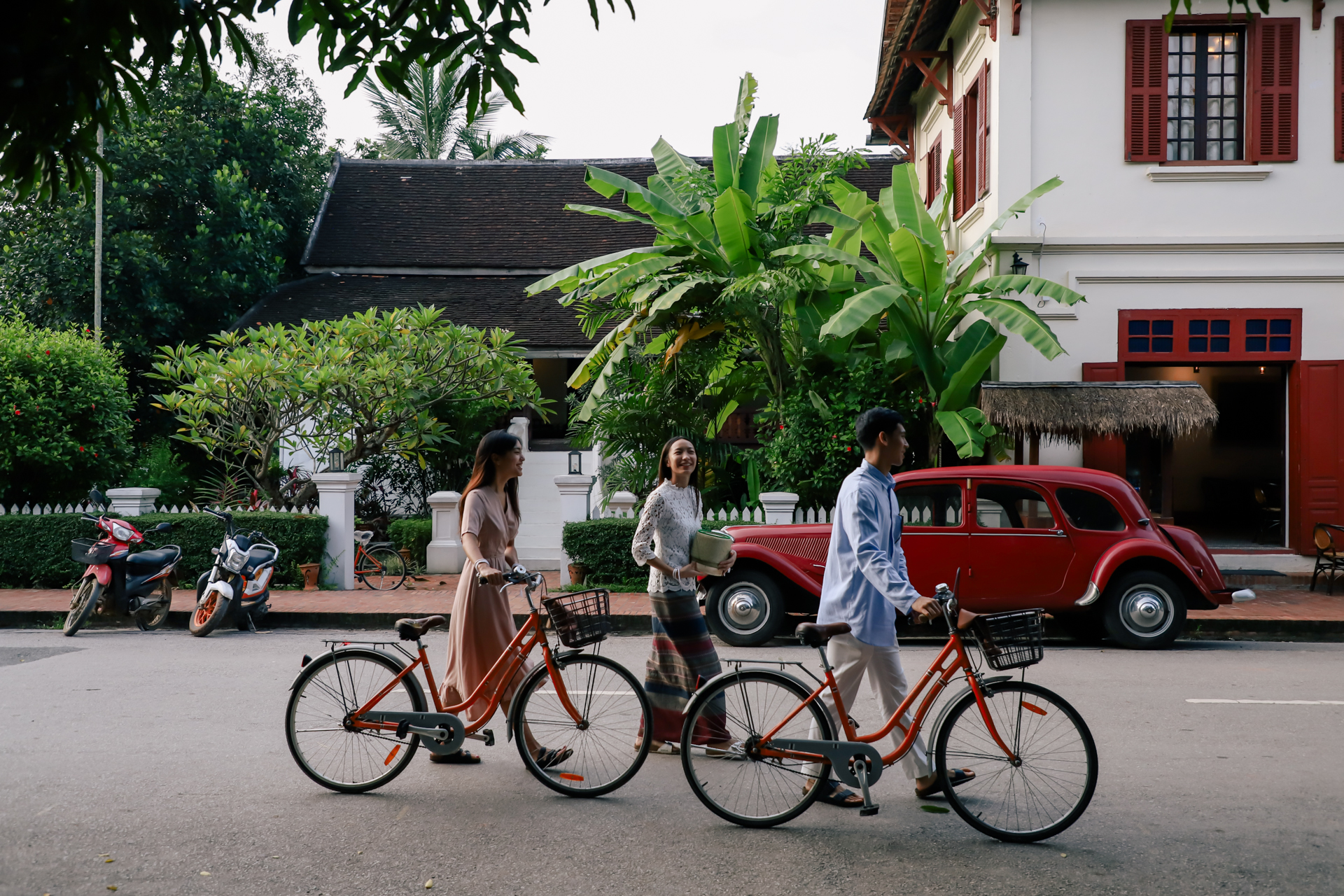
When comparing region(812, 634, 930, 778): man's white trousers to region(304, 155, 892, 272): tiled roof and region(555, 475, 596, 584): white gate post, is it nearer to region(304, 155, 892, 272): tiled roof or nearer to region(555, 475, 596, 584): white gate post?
region(555, 475, 596, 584): white gate post

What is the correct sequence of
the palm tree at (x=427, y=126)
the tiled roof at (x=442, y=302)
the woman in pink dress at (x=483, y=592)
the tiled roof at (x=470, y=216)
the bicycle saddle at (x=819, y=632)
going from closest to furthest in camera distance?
1. the bicycle saddle at (x=819, y=632)
2. the woman in pink dress at (x=483, y=592)
3. the tiled roof at (x=442, y=302)
4. the tiled roof at (x=470, y=216)
5. the palm tree at (x=427, y=126)

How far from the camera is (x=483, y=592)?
5672 mm

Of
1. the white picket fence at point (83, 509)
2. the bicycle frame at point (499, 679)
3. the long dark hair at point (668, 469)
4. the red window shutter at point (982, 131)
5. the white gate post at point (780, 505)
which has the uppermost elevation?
the red window shutter at point (982, 131)

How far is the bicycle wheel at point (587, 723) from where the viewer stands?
5.18 metres

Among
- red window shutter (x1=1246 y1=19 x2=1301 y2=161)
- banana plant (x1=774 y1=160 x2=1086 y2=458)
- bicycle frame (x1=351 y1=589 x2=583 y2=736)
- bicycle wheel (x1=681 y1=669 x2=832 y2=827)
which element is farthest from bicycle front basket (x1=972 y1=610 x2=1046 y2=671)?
red window shutter (x1=1246 y1=19 x2=1301 y2=161)

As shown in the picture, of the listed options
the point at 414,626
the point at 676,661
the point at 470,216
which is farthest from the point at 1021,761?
the point at 470,216

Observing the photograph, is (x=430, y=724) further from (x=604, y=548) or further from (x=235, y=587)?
(x=604, y=548)

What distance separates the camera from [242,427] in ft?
46.4

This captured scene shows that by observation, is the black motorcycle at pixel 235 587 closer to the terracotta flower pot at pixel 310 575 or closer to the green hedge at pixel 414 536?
the terracotta flower pot at pixel 310 575

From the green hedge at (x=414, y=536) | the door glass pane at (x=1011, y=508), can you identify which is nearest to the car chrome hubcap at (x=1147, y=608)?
the door glass pane at (x=1011, y=508)

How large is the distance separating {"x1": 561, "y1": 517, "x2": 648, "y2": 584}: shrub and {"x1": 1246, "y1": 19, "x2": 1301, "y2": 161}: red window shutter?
9.43 metres

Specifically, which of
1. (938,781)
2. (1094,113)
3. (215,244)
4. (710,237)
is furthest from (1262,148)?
(215,244)

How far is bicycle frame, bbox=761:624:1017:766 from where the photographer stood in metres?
4.70

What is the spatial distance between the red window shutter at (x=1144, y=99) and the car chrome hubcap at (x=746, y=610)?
8530 mm
